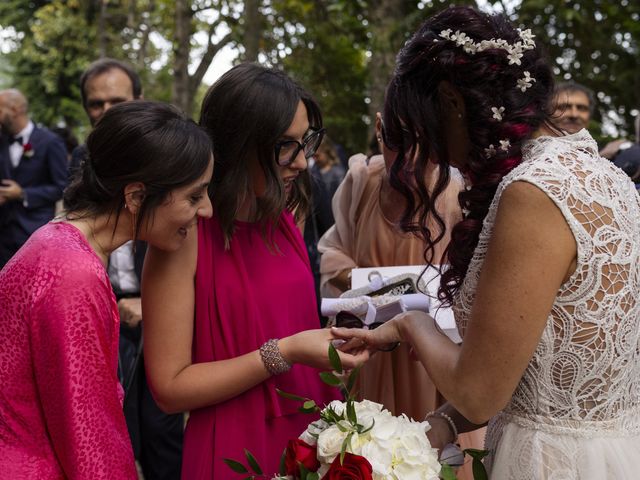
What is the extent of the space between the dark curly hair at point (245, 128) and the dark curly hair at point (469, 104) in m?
0.54

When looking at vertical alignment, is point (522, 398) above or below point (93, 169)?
below

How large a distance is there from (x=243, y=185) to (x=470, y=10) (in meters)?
0.93

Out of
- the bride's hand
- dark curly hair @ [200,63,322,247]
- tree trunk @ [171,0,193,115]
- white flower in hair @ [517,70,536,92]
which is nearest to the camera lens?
white flower in hair @ [517,70,536,92]

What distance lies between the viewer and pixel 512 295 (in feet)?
5.67

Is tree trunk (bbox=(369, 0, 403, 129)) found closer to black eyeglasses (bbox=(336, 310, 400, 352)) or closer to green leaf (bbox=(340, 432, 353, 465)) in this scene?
black eyeglasses (bbox=(336, 310, 400, 352))

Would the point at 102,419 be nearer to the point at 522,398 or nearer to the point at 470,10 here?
the point at 522,398

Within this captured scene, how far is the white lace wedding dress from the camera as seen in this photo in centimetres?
179

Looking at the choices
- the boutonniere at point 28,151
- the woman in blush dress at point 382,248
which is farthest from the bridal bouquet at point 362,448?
the boutonniere at point 28,151

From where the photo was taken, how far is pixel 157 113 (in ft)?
7.81

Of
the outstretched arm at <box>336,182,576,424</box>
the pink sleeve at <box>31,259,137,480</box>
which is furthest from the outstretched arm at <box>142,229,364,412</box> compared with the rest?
the outstretched arm at <box>336,182,576,424</box>

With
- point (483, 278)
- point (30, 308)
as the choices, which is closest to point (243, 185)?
point (30, 308)

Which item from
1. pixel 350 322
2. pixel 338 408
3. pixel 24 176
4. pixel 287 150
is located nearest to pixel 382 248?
pixel 350 322

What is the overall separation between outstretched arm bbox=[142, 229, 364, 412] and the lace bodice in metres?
0.63

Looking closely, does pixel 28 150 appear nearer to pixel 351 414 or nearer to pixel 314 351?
pixel 314 351
